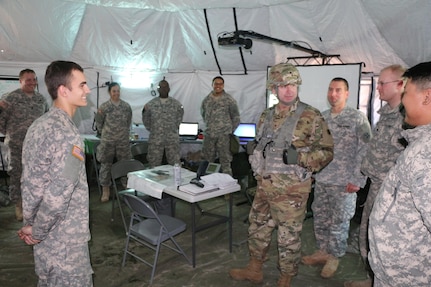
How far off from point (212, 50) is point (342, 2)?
263cm

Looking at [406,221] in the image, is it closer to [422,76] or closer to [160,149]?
[422,76]

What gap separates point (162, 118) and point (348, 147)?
327 centimetres

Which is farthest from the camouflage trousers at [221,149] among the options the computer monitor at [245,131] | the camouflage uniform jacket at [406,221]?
the camouflage uniform jacket at [406,221]

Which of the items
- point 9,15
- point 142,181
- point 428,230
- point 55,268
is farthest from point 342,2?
point 9,15

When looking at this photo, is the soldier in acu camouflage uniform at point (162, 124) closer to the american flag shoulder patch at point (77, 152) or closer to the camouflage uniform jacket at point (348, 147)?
the camouflage uniform jacket at point (348, 147)

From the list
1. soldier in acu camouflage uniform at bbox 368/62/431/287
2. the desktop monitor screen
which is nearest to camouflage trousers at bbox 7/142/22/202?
the desktop monitor screen

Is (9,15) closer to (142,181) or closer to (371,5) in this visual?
(142,181)

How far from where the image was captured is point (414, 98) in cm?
155

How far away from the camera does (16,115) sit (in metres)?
4.44

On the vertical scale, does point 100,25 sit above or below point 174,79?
above

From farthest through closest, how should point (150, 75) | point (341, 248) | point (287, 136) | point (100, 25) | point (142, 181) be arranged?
1. point (150, 75)
2. point (100, 25)
3. point (142, 181)
4. point (341, 248)
5. point (287, 136)

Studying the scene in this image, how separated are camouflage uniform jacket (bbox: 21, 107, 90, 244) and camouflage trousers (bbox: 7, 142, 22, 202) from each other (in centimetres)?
298

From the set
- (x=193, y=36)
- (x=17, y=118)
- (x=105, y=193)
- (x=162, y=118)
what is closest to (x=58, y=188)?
(x=17, y=118)

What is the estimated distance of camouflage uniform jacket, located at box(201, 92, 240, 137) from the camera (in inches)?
226
